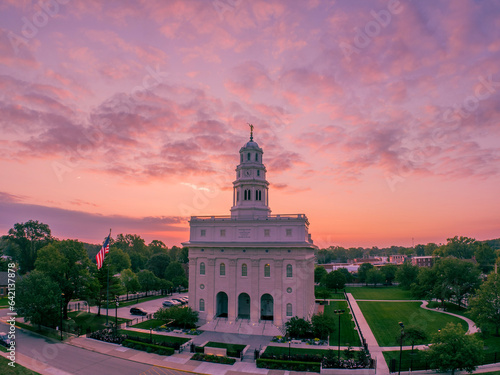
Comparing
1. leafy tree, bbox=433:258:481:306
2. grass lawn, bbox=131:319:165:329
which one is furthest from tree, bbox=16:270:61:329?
leafy tree, bbox=433:258:481:306

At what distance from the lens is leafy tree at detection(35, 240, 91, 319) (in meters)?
47.4

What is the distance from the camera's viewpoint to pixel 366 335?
1729 inches

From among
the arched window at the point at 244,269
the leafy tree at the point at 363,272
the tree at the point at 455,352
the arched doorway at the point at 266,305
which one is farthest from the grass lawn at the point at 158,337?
the leafy tree at the point at 363,272

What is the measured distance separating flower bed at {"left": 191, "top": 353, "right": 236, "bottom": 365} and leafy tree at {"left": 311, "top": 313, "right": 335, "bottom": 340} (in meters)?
11.8

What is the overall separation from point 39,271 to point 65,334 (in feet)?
30.8

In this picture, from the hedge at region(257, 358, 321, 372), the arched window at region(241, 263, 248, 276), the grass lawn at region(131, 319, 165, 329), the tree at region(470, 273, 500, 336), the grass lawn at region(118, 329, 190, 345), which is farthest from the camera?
the arched window at region(241, 263, 248, 276)

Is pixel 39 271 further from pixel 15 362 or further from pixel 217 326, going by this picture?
pixel 217 326

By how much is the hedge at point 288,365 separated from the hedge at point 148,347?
33.4 feet

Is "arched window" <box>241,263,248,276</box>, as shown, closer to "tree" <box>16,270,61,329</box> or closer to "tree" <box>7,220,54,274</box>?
"tree" <box>16,270,61,329</box>

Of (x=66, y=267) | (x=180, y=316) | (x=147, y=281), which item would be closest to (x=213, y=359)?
(x=180, y=316)

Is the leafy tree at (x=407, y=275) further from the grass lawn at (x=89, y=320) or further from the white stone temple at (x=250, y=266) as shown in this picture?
the grass lawn at (x=89, y=320)

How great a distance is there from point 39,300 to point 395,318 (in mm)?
50687

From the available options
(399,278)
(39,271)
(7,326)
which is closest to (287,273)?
(39,271)

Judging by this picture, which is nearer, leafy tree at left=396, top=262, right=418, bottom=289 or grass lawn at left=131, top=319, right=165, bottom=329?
grass lawn at left=131, top=319, right=165, bottom=329
